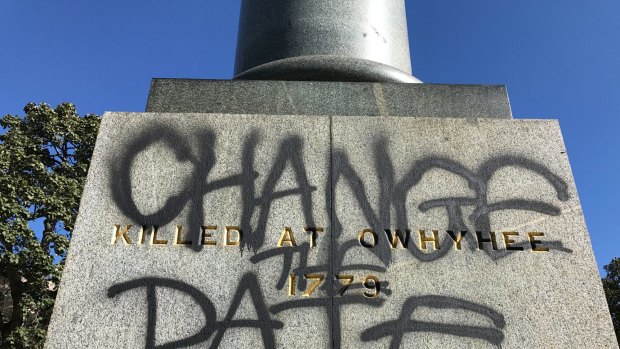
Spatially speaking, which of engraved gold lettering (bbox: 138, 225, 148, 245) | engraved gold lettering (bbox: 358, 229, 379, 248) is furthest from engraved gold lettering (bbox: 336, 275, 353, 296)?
engraved gold lettering (bbox: 138, 225, 148, 245)

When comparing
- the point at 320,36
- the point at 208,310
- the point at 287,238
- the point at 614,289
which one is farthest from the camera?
the point at 614,289

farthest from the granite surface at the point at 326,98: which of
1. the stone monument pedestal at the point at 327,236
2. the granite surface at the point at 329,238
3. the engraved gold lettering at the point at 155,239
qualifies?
the engraved gold lettering at the point at 155,239

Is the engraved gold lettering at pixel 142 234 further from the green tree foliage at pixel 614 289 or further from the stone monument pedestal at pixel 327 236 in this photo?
the green tree foliage at pixel 614 289

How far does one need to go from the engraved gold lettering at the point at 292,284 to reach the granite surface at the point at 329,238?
2 cm

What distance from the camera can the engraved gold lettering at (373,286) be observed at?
3439 mm

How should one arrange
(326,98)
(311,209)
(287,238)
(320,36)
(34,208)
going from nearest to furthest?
1. (287,238)
2. (311,209)
3. (326,98)
4. (320,36)
5. (34,208)

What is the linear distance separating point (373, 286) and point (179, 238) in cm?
133

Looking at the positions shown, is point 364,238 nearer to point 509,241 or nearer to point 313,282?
point 313,282

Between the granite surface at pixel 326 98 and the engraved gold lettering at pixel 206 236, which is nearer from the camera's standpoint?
the engraved gold lettering at pixel 206 236

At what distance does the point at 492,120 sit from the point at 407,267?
4.72 ft

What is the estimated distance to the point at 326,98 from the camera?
14.6ft

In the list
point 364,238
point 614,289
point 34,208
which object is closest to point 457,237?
point 364,238

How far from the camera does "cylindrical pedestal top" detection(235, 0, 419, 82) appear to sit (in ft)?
16.9

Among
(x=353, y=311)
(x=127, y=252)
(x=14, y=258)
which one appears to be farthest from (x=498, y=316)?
(x=14, y=258)
